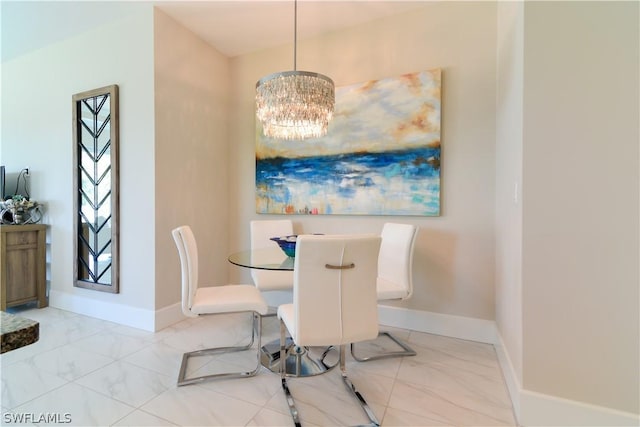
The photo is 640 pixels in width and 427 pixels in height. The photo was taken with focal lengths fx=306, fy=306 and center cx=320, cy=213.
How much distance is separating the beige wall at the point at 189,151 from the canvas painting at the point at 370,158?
609 millimetres

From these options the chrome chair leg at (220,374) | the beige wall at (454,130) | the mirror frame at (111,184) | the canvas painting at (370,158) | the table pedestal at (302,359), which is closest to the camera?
the chrome chair leg at (220,374)

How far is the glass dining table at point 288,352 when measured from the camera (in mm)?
2002

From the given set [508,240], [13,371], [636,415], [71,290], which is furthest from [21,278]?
[636,415]

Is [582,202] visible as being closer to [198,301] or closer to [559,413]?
[559,413]

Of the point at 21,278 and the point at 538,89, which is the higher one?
the point at 538,89

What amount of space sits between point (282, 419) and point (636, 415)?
5.46ft

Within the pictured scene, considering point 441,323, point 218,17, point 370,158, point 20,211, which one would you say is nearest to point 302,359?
point 441,323

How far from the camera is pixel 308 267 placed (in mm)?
1504

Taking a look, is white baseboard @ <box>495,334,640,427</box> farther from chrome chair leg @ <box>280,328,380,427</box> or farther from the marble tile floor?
chrome chair leg @ <box>280,328,380,427</box>

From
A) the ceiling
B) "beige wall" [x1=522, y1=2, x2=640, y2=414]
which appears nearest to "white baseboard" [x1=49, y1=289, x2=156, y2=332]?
the ceiling

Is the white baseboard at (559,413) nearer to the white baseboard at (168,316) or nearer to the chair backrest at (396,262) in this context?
the chair backrest at (396,262)

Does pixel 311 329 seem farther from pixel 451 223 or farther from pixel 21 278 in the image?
pixel 21 278

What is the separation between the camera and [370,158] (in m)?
2.85

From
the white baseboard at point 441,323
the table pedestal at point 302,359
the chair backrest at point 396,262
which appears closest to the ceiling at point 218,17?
the chair backrest at point 396,262
